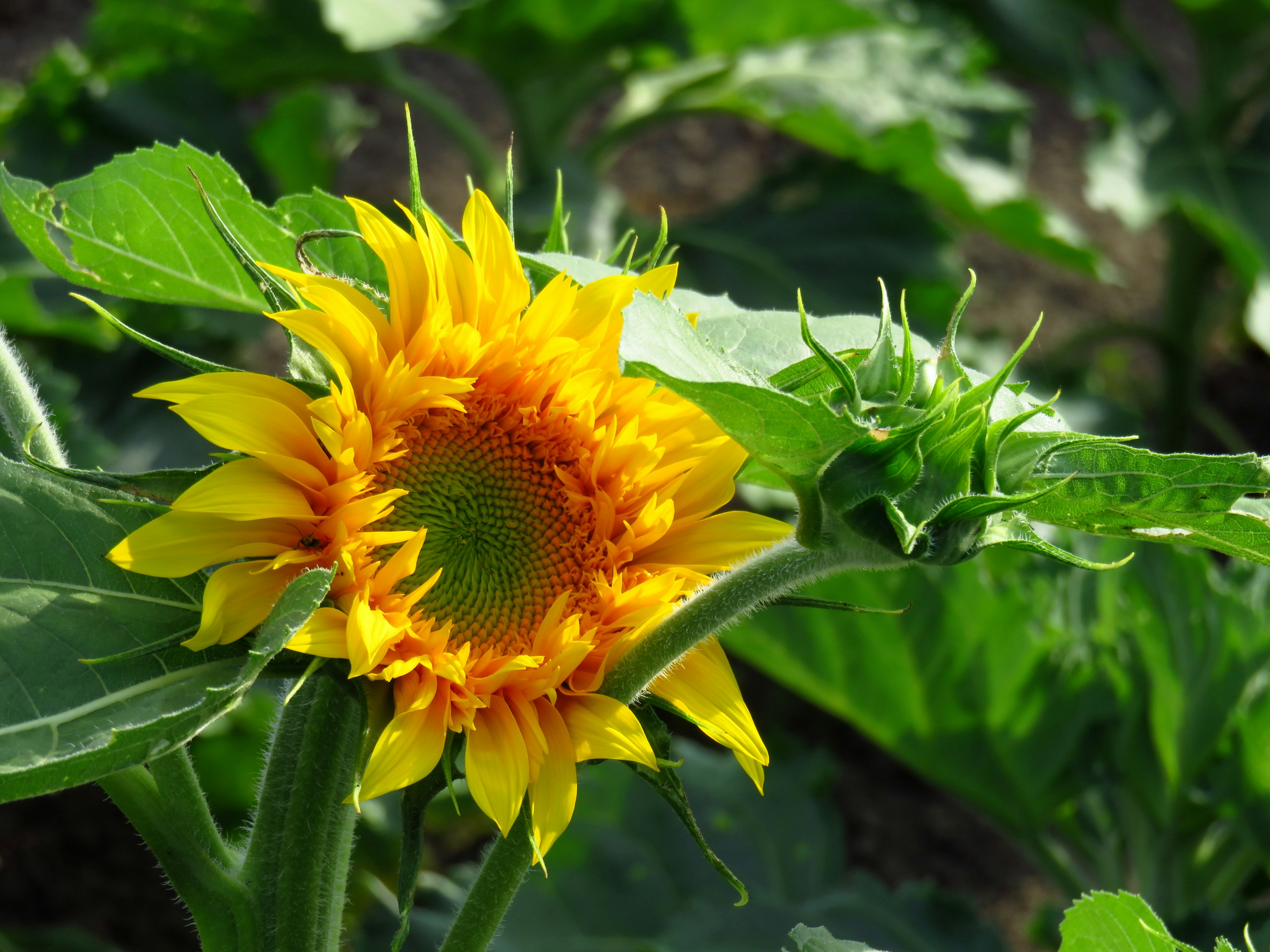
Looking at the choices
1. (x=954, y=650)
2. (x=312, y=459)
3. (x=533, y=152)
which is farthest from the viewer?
(x=533, y=152)

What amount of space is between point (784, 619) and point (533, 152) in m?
1.18

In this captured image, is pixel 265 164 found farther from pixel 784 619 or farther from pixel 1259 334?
pixel 1259 334

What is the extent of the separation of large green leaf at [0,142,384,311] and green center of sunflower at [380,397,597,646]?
0.09 metres

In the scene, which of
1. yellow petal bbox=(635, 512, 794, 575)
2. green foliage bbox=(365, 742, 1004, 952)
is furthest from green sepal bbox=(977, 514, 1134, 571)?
green foliage bbox=(365, 742, 1004, 952)

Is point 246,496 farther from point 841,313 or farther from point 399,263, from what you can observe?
point 841,313

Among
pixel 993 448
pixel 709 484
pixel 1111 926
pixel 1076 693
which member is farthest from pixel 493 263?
pixel 1076 693

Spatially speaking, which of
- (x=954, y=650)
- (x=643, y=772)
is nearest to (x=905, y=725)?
(x=954, y=650)

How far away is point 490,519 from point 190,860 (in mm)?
205

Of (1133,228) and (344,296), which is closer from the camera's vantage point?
(344,296)

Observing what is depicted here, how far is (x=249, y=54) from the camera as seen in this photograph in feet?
6.98

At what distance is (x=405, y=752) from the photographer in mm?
500

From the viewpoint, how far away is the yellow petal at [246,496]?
0.49m

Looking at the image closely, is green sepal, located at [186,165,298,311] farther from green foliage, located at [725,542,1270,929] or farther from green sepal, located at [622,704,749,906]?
green foliage, located at [725,542,1270,929]

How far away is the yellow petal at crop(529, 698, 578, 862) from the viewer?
0.52 m
